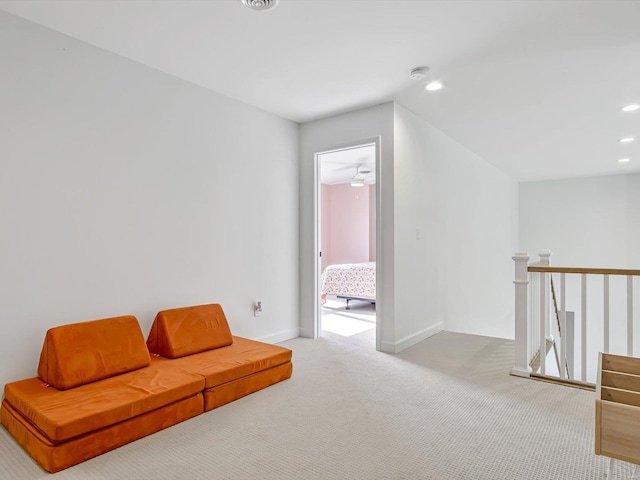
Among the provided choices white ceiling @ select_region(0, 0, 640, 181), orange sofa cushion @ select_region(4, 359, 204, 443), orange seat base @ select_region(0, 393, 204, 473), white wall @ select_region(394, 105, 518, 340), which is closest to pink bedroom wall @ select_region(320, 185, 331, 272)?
white wall @ select_region(394, 105, 518, 340)

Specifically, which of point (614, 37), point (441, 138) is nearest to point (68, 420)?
point (614, 37)

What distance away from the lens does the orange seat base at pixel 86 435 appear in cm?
176

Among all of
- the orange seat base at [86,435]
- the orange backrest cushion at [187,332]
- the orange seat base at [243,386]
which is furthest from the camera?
the orange backrest cushion at [187,332]

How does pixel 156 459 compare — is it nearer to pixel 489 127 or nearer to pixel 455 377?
pixel 455 377

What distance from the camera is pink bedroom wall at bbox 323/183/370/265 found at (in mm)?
8547

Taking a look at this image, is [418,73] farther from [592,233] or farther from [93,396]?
[592,233]

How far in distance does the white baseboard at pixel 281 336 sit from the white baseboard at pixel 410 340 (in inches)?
40.9

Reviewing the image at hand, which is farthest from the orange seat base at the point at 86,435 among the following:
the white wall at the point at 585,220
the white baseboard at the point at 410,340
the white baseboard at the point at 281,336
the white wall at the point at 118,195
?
the white wall at the point at 585,220

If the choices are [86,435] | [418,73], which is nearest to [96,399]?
[86,435]

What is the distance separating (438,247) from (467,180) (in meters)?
1.61

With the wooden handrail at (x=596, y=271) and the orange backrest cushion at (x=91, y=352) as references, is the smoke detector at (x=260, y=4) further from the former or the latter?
the wooden handrail at (x=596, y=271)

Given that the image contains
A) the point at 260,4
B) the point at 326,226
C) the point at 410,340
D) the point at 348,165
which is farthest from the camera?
the point at 326,226

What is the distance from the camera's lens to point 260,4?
7.02ft

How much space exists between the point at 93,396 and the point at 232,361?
2.83 feet
